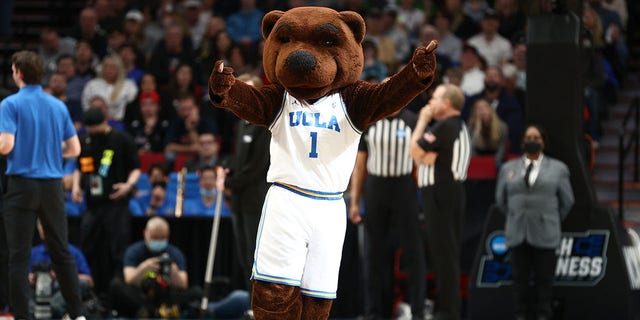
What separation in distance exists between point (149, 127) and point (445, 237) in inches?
206

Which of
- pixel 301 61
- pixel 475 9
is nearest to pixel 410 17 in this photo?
pixel 475 9

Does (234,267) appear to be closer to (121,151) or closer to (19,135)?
(121,151)

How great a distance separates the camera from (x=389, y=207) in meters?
10.1

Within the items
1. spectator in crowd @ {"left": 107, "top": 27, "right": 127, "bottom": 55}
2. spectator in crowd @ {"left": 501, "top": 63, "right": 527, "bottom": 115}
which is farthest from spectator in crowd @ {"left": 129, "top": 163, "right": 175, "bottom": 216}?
spectator in crowd @ {"left": 501, "top": 63, "right": 527, "bottom": 115}

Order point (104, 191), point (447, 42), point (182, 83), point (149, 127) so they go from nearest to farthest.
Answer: point (104, 191), point (149, 127), point (182, 83), point (447, 42)

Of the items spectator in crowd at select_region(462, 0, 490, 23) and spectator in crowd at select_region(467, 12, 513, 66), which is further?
spectator in crowd at select_region(462, 0, 490, 23)

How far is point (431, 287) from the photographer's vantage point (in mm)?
11820

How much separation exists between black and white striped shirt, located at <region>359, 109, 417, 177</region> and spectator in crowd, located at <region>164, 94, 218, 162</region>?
13.4 ft

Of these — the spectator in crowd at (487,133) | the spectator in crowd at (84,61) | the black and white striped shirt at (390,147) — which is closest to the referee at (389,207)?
the black and white striped shirt at (390,147)

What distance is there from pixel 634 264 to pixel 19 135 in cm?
544

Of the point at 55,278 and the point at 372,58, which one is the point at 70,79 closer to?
the point at 372,58

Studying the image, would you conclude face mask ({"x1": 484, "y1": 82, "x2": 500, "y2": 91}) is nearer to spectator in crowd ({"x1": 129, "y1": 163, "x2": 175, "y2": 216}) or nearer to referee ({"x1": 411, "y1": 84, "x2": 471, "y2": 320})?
spectator in crowd ({"x1": 129, "y1": 163, "x2": 175, "y2": 216})

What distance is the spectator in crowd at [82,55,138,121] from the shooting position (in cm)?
1473

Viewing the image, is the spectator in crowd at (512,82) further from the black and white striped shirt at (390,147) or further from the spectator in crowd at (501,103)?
the black and white striped shirt at (390,147)
